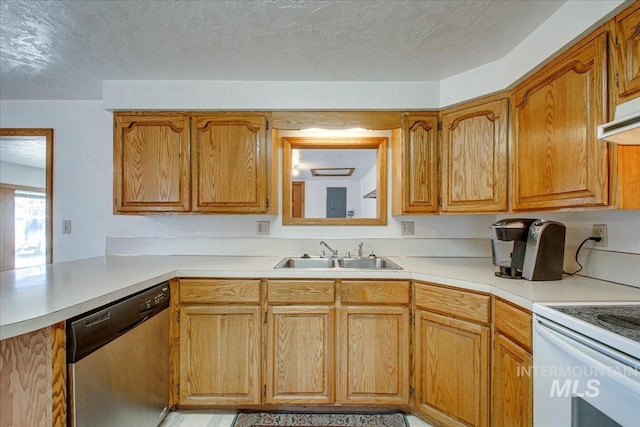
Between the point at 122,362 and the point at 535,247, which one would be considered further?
the point at 535,247

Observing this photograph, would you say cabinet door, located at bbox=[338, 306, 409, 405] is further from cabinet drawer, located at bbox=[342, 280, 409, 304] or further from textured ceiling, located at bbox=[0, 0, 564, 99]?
textured ceiling, located at bbox=[0, 0, 564, 99]

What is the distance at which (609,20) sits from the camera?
3.67ft

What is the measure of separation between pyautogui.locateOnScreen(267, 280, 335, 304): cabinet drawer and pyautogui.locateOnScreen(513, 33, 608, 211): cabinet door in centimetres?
118

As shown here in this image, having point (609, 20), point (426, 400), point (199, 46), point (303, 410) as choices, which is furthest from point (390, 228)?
point (199, 46)

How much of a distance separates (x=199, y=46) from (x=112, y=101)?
0.84m

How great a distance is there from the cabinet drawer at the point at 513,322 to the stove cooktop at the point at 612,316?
148 millimetres

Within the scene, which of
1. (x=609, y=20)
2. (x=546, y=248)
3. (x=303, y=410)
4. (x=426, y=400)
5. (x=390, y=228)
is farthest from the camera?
(x=390, y=228)

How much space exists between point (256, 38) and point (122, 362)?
1688 millimetres

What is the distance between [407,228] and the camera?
7.41 ft

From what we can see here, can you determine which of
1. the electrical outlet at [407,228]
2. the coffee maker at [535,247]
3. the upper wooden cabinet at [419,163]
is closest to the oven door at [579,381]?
the coffee maker at [535,247]

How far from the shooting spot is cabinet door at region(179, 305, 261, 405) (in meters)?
1.66

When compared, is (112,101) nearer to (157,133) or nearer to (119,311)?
(157,133)

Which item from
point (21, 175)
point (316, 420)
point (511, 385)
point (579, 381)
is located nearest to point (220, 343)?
point (316, 420)

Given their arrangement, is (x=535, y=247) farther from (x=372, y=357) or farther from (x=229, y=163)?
(x=229, y=163)
